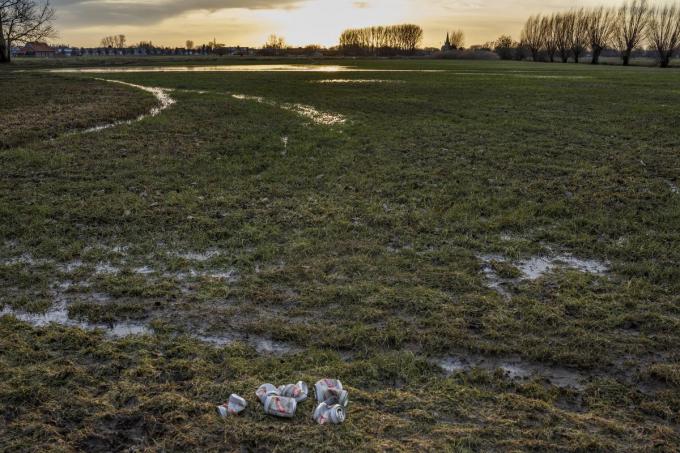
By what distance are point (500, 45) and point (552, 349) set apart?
136 meters

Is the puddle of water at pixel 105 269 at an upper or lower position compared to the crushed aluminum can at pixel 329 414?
upper

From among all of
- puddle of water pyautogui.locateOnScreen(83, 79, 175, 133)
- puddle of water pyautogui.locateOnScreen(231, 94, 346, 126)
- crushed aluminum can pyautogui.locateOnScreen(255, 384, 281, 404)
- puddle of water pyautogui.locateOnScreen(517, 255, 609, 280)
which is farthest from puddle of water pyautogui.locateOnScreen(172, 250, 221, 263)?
puddle of water pyautogui.locateOnScreen(231, 94, 346, 126)

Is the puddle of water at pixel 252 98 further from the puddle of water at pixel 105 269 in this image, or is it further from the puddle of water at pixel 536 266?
the puddle of water at pixel 536 266

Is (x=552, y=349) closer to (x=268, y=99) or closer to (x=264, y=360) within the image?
(x=264, y=360)

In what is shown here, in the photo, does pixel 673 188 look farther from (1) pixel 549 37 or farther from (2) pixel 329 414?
(1) pixel 549 37

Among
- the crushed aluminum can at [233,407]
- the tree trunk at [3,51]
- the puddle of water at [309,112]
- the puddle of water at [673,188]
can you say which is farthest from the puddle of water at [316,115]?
the tree trunk at [3,51]

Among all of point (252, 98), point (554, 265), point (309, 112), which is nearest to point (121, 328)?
point (554, 265)

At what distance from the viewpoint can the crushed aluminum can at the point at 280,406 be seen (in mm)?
3545

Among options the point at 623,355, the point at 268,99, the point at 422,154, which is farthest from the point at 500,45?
the point at 623,355

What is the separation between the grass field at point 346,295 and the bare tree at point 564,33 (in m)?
106

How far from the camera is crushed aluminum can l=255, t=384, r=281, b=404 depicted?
368 centimetres

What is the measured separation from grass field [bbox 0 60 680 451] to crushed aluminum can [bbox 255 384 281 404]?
0.11 metres

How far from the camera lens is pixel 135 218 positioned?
779 centimetres

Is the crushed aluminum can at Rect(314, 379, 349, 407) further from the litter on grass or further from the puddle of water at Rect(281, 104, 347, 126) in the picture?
the puddle of water at Rect(281, 104, 347, 126)
